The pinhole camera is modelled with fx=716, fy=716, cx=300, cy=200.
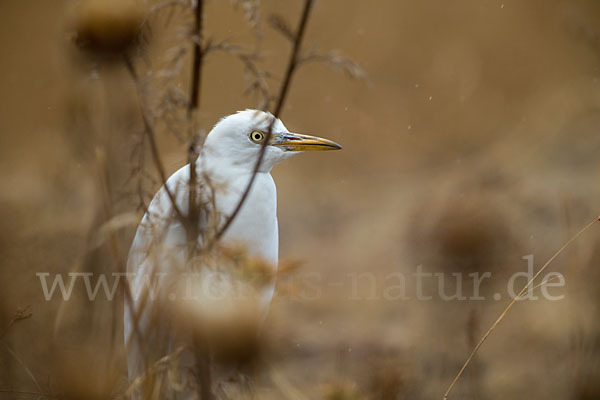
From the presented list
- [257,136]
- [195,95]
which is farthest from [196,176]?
[257,136]

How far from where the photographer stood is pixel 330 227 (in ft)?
22.8

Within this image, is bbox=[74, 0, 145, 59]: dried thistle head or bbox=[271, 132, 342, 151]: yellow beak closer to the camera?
bbox=[74, 0, 145, 59]: dried thistle head

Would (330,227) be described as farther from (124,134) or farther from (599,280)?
(124,134)

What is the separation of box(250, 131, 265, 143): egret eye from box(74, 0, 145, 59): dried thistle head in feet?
2.72

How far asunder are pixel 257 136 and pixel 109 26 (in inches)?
34.7

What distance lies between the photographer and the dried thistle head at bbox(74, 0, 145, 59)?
0.93 m

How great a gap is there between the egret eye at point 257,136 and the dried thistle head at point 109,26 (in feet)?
2.72

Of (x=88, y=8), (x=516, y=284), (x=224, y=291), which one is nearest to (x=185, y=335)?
(x=224, y=291)

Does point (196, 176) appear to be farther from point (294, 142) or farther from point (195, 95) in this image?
point (294, 142)

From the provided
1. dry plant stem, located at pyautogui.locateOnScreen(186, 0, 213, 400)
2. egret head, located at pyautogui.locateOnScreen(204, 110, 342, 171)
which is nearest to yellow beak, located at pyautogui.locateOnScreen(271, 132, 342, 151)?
egret head, located at pyautogui.locateOnScreen(204, 110, 342, 171)

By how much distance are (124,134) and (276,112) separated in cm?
47

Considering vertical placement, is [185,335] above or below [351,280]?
above

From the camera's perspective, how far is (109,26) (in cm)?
94

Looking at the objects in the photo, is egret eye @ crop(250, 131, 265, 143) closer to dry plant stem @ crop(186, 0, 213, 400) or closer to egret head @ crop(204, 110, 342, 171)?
egret head @ crop(204, 110, 342, 171)
